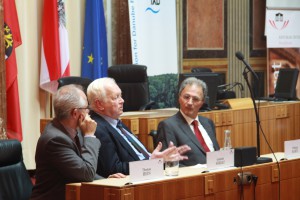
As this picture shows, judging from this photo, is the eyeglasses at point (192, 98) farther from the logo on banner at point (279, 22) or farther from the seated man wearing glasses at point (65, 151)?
the logo on banner at point (279, 22)

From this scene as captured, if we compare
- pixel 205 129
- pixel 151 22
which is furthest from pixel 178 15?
pixel 205 129

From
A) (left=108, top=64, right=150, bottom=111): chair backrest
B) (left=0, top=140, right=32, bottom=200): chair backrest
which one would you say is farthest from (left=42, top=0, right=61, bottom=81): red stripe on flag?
(left=0, top=140, right=32, bottom=200): chair backrest

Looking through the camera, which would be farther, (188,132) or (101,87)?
(188,132)

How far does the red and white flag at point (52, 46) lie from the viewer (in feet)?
25.5

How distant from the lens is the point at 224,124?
7258mm

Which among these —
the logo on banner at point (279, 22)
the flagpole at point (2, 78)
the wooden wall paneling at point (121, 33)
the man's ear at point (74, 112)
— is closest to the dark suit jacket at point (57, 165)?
the man's ear at point (74, 112)

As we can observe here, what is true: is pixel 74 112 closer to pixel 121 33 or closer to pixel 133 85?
pixel 133 85

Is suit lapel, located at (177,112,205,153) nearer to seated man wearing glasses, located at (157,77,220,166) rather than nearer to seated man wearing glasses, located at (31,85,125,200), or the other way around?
seated man wearing glasses, located at (157,77,220,166)

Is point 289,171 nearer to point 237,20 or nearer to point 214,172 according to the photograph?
point 214,172

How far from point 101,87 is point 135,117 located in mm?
1824

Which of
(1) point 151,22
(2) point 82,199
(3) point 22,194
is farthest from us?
(1) point 151,22

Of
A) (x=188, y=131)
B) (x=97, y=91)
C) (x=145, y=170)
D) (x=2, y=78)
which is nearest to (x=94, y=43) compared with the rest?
(x=2, y=78)

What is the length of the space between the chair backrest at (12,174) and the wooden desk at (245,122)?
2061 mm

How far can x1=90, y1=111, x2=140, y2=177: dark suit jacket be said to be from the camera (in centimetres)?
427
